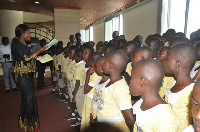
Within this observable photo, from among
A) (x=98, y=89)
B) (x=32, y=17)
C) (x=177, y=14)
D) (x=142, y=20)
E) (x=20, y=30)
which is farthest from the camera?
(x=32, y=17)

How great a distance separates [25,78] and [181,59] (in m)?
2.11

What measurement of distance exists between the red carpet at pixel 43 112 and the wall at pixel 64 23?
3013mm

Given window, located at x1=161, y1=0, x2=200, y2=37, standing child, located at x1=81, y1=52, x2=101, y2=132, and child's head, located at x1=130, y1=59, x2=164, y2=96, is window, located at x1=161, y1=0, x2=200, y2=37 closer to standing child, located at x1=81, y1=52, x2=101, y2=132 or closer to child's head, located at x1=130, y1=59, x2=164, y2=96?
standing child, located at x1=81, y1=52, x2=101, y2=132

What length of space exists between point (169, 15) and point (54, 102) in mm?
4683

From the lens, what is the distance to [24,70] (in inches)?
102

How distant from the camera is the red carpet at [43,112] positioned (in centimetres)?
328

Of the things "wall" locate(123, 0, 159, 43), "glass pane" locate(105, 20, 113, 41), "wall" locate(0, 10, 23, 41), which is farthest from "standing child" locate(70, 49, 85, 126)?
"glass pane" locate(105, 20, 113, 41)

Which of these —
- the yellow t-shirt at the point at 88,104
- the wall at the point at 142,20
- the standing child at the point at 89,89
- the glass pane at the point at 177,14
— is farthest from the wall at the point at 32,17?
the yellow t-shirt at the point at 88,104

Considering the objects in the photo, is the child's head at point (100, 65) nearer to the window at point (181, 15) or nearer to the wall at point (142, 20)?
the window at point (181, 15)

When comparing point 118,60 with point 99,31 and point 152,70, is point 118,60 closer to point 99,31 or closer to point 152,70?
point 152,70

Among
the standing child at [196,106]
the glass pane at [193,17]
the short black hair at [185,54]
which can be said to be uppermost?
the glass pane at [193,17]

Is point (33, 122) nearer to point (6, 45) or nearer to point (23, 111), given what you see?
point (23, 111)

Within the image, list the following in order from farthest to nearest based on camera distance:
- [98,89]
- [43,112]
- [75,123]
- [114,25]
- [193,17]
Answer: [114,25] → [193,17] → [43,112] → [75,123] → [98,89]

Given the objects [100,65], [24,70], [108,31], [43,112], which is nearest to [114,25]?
[108,31]
